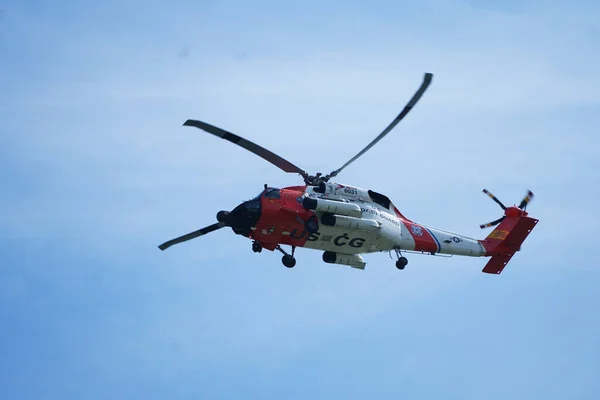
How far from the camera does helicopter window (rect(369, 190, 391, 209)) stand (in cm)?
3409

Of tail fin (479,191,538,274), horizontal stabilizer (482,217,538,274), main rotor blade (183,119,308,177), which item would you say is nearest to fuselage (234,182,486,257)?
main rotor blade (183,119,308,177)

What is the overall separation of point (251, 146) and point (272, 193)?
2.05 metres

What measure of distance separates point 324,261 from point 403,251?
10.5 feet

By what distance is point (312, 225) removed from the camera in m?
31.9

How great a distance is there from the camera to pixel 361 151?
32.2 m

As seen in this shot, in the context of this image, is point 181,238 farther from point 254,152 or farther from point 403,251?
point 403,251

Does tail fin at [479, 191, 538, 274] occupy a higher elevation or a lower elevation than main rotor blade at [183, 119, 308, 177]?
lower

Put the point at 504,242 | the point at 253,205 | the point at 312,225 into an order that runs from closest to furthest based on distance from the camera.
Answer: the point at 253,205
the point at 312,225
the point at 504,242

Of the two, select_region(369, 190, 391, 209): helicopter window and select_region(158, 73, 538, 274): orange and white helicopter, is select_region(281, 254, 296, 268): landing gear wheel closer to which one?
select_region(158, 73, 538, 274): orange and white helicopter

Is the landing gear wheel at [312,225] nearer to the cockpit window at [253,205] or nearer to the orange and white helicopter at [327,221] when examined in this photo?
the orange and white helicopter at [327,221]

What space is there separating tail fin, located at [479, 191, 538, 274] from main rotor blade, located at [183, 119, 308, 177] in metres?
9.41

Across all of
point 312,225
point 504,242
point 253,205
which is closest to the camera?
point 253,205

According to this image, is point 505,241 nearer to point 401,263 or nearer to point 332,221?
point 401,263

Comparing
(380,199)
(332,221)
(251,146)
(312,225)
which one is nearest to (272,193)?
(312,225)
